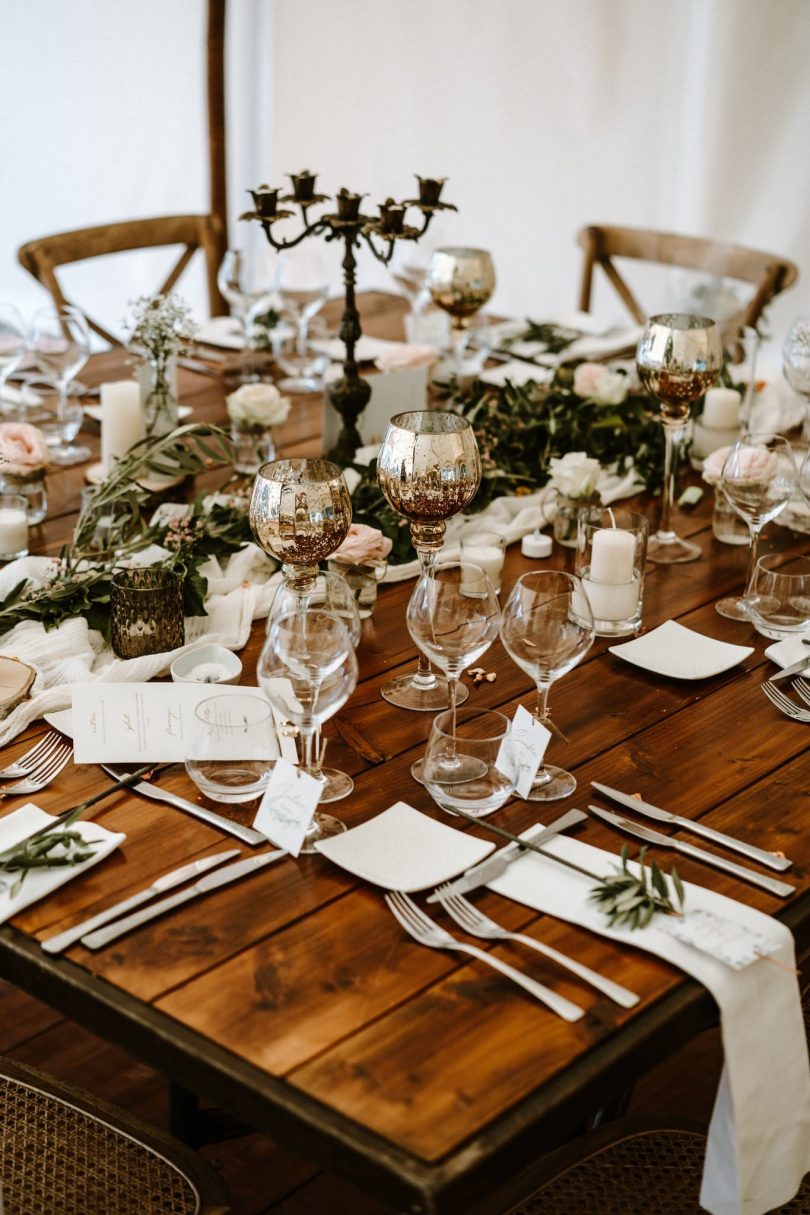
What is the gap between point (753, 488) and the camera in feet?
5.84

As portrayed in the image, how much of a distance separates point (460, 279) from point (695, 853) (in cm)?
150

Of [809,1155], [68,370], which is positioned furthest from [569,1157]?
[68,370]

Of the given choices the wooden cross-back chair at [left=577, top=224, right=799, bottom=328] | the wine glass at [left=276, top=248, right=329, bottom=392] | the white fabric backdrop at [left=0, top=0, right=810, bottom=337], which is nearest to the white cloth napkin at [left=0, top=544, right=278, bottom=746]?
the wine glass at [left=276, top=248, right=329, bottom=392]

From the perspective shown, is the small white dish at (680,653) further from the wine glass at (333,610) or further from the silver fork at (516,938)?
the silver fork at (516,938)

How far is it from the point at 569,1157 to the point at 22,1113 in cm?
50

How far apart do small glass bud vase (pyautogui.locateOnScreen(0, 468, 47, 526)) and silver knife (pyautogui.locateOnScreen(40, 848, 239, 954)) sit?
928mm

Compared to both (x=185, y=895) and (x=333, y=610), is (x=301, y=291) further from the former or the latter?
(x=185, y=895)

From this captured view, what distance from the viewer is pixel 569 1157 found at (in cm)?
117

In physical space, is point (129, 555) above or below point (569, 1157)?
above

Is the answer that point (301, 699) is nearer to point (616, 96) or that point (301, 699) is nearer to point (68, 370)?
point (68, 370)

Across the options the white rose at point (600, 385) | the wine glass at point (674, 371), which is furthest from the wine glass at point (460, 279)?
the wine glass at point (674, 371)

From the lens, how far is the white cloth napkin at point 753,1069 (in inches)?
41.9

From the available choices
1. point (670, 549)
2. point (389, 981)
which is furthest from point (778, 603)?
point (389, 981)

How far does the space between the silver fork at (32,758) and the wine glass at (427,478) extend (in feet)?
1.21
